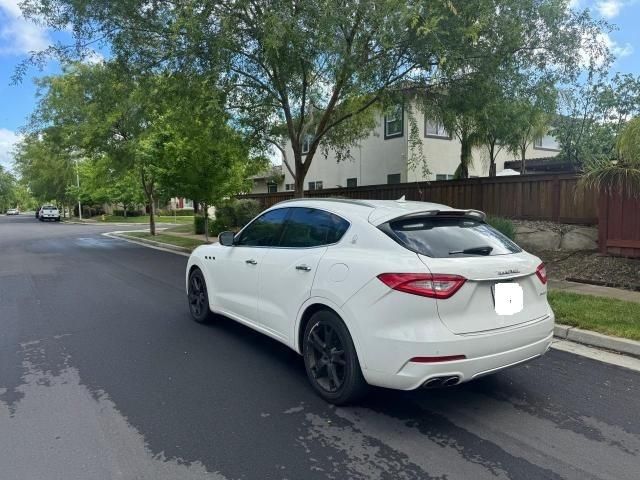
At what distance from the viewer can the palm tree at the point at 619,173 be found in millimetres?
8225

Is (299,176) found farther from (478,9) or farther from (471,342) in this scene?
(471,342)

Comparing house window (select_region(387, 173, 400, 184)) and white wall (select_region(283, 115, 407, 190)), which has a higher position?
white wall (select_region(283, 115, 407, 190))

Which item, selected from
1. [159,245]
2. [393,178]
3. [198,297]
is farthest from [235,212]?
[198,297]

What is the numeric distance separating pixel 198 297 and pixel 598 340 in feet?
16.0

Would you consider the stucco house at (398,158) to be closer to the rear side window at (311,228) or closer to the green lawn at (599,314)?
the green lawn at (599,314)

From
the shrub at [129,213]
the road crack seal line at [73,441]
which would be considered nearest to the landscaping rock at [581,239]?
the road crack seal line at [73,441]

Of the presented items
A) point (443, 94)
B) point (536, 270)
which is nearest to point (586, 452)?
point (536, 270)

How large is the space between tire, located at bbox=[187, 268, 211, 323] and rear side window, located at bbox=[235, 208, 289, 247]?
3.47ft

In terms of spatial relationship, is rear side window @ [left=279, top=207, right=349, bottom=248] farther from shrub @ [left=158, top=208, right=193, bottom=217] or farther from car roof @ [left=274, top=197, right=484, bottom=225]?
shrub @ [left=158, top=208, right=193, bottom=217]

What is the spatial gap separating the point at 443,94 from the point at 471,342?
8.79m

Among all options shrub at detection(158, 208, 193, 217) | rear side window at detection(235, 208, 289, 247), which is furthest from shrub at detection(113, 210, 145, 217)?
rear side window at detection(235, 208, 289, 247)

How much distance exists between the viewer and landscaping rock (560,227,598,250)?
Result: 10359mm

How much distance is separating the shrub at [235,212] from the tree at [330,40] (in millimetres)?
10352

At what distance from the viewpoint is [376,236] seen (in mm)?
3746
